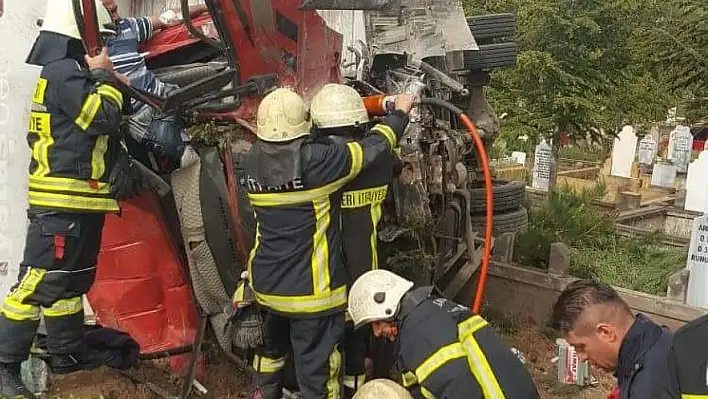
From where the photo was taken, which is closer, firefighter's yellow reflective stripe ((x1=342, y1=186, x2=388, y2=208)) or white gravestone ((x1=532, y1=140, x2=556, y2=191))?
firefighter's yellow reflective stripe ((x1=342, y1=186, x2=388, y2=208))

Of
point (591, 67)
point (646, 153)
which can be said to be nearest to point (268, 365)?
point (591, 67)

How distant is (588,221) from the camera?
8.73m

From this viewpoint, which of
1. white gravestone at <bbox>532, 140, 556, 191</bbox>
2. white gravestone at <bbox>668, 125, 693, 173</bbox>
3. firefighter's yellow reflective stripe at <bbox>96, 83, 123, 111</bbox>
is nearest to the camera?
firefighter's yellow reflective stripe at <bbox>96, 83, 123, 111</bbox>

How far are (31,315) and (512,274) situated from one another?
3.80 m

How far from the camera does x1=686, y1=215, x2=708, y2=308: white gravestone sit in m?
6.02

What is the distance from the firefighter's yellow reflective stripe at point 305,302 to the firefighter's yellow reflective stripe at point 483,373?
944 millimetres

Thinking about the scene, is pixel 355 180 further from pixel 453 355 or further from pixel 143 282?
pixel 143 282

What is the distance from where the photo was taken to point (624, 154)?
49.0 ft

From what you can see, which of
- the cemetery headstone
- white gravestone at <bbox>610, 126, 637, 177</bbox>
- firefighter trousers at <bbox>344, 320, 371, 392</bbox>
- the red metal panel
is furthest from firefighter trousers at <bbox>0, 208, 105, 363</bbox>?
the cemetery headstone

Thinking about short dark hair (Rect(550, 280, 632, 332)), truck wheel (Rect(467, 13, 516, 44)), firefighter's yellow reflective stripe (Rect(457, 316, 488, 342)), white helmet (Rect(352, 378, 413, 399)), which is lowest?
white helmet (Rect(352, 378, 413, 399))

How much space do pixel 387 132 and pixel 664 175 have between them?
37.2 feet

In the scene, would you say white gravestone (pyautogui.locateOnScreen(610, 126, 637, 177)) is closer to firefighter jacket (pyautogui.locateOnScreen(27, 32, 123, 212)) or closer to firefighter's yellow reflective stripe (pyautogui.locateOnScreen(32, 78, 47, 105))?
firefighter jacket (pyautogui.locateOnScreen(27, 32, 123, 212))

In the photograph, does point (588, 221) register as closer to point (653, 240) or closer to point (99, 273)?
point (653, 240)

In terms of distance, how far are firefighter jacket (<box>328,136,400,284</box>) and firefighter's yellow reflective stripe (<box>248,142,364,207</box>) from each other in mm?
173
